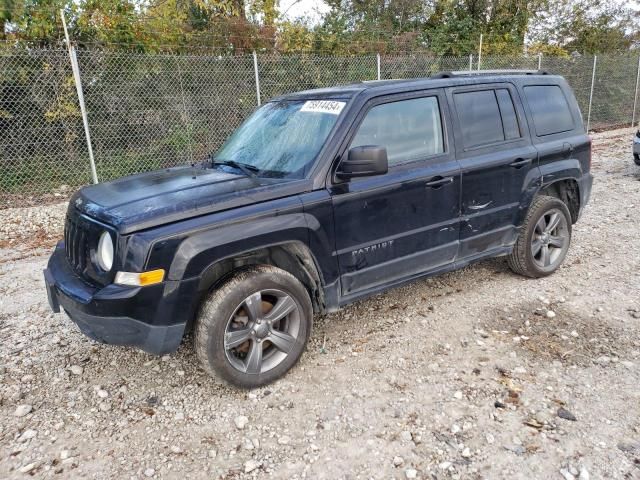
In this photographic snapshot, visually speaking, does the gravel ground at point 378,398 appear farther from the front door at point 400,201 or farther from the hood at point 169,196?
the hood at point 169,196

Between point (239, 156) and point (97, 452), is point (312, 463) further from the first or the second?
point (239, 156)

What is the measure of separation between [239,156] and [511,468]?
2812 millimetres

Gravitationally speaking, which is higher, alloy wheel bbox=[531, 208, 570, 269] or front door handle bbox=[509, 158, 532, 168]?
front door handle bbox=[509, 158, 532, 168]

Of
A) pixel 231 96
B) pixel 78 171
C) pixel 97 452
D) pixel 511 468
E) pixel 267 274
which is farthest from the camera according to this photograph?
pixel 231 96

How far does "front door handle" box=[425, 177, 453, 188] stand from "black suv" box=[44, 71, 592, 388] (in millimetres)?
18

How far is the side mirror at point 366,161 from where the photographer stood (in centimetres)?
313

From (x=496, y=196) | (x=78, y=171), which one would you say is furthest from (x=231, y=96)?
(x=496, y=196)

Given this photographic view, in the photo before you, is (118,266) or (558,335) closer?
(118,266)

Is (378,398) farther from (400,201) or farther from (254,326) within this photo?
(400,201)

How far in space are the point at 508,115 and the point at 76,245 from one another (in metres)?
3.58

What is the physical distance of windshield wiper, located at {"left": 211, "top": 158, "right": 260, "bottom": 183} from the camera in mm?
3488

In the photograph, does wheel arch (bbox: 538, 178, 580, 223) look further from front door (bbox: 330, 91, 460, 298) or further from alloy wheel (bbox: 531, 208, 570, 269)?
front door (bbox: 330, 91, 460, 298)

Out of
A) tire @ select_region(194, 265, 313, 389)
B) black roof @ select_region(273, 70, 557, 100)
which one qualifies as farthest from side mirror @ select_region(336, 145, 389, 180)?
tire @ select_region(194, 265, 313, 389)

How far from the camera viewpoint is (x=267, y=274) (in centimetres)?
308
